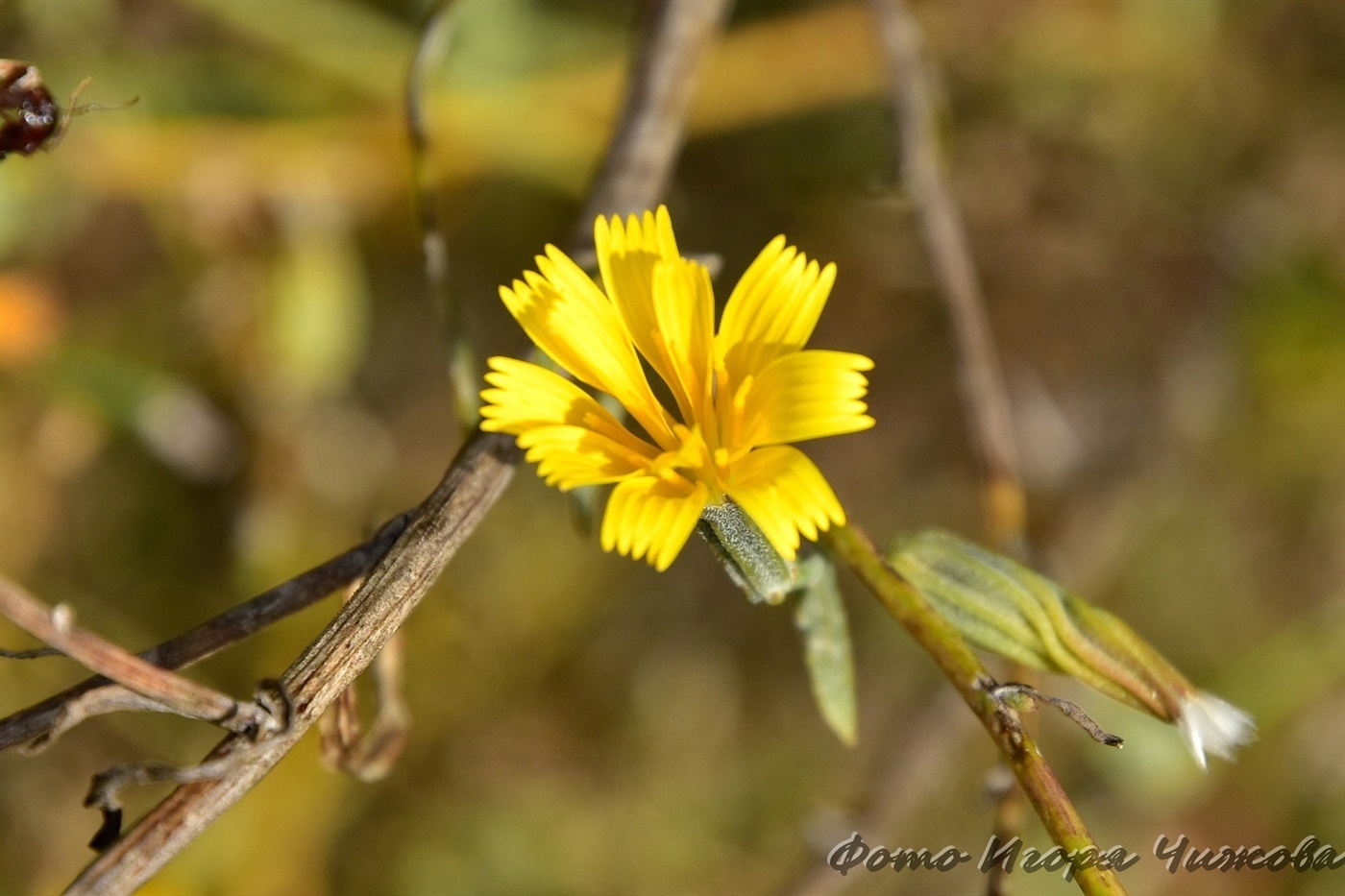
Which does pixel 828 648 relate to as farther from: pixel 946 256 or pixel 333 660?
pixel 946 256

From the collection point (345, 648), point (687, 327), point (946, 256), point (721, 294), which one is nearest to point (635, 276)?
point (687, 327)

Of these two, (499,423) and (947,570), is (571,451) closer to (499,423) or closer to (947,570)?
(499,423)

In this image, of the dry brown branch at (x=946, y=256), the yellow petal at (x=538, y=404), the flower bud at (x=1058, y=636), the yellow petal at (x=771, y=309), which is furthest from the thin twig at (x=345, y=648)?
the dry brown branch at (x=946, y=256)

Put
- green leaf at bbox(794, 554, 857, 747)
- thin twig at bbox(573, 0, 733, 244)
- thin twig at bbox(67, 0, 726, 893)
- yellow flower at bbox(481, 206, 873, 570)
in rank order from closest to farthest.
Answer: thin twig at bbox(67, 0, 726, 893) → yellow flower at bbox(481, 206, 873, 570) → green leaf at bbox(794, 554, 857, 747) → thin twig at bbox(573, 0, 733, 244)

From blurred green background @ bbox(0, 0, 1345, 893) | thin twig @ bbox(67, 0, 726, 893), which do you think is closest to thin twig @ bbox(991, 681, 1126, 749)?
thin twig @ bbox(67, 0, 726, 893)

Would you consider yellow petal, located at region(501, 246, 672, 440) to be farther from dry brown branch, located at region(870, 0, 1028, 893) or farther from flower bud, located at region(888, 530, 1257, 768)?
dry brown branch, located at region(870, 0, 1028, 893)

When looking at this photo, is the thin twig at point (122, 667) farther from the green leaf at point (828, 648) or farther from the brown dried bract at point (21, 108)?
the green leaf at point (828, 648)

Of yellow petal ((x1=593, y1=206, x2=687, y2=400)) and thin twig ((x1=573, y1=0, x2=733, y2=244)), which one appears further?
thin twig ((x1=573, y1=0, x2=733, y2=244))

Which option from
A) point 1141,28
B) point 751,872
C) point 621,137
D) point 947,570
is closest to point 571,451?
point 947,570
